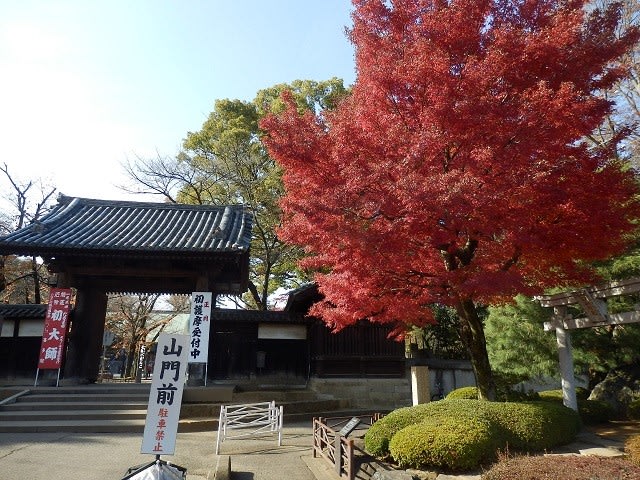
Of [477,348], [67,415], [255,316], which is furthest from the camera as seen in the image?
[255,316]

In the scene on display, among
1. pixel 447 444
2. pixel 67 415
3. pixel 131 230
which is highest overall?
pixel 131 230

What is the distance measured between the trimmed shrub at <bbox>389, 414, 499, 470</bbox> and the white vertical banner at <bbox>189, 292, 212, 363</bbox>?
7.35m

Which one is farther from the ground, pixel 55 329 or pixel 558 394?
pixel 55 329

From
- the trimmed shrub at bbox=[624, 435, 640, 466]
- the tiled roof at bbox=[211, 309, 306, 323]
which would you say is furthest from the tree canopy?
the trimmed shrub at bbox=[624, 435, 640, 466]

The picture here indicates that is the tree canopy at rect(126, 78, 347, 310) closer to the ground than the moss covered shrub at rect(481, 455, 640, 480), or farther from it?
farther from it

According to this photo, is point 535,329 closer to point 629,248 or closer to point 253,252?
point 629,248

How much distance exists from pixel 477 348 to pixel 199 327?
8.28 metres

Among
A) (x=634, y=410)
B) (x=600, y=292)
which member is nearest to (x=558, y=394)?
(x=634, y=410)

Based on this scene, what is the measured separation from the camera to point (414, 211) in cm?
820

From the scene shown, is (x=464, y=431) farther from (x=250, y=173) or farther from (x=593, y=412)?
(x=250, y=173)

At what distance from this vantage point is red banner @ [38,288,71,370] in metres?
14.9

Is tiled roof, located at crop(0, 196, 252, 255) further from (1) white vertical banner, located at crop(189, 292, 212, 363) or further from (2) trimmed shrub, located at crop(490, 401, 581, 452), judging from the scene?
(2) trimmed shrub, located at crop(490, 401, 581, 452)

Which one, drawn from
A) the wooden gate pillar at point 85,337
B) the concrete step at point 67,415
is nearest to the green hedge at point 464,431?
the concrete step at point 67,415

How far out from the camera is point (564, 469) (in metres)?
5.67
